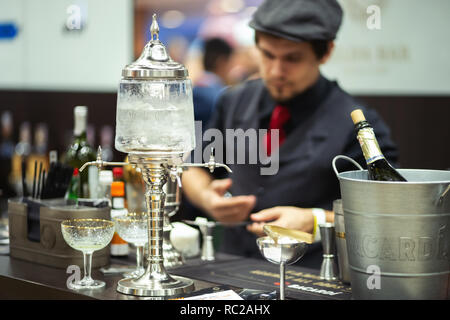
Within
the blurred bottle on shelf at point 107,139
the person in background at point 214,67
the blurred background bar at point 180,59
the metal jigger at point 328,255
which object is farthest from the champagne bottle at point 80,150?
the blurred bottle on shelf at point 107,139

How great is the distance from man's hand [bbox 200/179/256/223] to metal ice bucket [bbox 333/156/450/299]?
2.89 feet

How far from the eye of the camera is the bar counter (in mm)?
1569

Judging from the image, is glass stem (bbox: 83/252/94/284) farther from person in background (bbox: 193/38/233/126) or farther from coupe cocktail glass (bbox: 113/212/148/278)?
person in background (bbox: 193/38/233/126)

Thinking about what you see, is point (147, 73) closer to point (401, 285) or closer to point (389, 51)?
point (401, 285)

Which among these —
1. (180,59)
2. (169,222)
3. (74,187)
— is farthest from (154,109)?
(180,59)

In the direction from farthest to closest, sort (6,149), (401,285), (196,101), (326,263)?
(6,149), (196,101), (326,263), (401,285)

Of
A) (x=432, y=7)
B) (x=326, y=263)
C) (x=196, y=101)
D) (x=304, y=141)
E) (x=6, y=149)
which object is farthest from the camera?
(x=6, y=149)

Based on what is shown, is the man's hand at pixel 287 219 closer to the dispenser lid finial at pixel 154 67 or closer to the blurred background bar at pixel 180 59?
the dispenser lid finial at pixel 154 67

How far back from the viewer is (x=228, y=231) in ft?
8.82

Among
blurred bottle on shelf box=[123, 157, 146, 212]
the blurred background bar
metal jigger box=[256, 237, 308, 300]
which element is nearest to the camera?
metal jigger box=[256, 237, 308, 300]

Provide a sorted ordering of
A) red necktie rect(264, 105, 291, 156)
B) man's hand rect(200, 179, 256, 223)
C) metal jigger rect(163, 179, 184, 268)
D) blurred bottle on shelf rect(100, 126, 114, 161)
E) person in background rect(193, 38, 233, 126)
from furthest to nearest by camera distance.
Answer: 1. blurred bottle on shelf rect(100, 126, 114, 161)
2. person in background rect(193, 38, 233, 126)
3. red necktie rect(264, 105, 291, 156)
4. man's hand rect(200, 179, 256, 223)
5. metal jigger rect(163, 179, 184, 268)

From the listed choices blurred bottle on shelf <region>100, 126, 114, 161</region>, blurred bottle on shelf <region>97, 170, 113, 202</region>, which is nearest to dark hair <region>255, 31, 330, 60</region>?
blurred bottle on shelf <region>97, 170, 113, 202</region>
